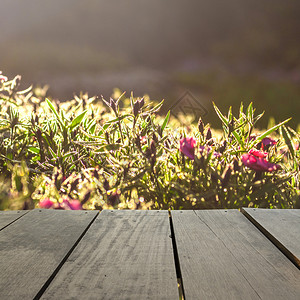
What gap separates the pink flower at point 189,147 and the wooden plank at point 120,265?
0.48 m

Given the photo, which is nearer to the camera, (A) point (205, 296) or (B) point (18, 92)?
(A) point (205, 296)

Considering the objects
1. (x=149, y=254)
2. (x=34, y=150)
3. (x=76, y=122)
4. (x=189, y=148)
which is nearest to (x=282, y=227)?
(x=149, y=254)

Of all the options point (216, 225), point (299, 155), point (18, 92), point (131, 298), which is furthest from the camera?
point (18, 92)

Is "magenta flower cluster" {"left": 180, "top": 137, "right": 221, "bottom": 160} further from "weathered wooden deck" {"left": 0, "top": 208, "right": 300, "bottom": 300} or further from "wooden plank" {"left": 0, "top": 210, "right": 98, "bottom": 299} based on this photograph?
"wooden plank" {"left": 0, "top": 210, "right": 98, "bottom": 299}

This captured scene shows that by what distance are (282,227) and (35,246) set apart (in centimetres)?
71

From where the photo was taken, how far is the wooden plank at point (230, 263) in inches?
27.4

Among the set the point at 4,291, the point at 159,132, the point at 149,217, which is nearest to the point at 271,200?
the point at 159,132

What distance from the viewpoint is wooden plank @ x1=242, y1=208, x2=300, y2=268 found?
0.93 metres

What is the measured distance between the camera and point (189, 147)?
1.59 metres

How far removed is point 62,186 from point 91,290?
1069mm

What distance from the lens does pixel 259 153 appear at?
1580 millimetres

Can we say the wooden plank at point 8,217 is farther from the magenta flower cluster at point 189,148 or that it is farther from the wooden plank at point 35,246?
the magenta flower cluster at point 189,148

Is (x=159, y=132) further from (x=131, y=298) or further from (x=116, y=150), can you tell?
(x=131, y=298)

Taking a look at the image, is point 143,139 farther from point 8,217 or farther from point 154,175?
point 8,217
